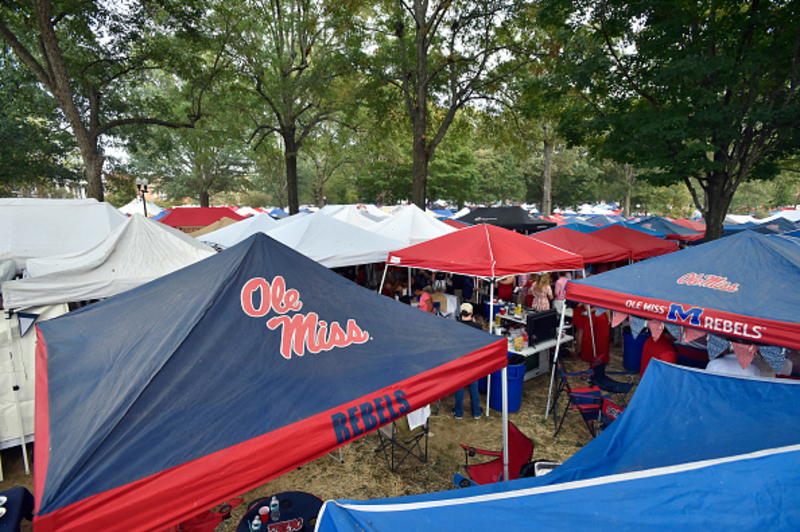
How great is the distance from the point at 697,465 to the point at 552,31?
15665 millimetres

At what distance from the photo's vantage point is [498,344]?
3.65 meters

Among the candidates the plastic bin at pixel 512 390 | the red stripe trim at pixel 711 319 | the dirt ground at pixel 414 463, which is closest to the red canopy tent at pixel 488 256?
the plastic bin at pixel 512 390

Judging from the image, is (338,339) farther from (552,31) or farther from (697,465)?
(552,31)

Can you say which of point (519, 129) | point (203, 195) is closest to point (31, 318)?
point (519, 129)

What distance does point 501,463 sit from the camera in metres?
4.27

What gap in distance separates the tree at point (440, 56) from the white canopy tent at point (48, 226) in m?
10.00

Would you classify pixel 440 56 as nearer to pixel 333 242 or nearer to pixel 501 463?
pixel 333 242

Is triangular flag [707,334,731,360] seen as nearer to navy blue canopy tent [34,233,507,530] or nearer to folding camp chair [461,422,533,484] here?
folding camp chair [461,422,533,484]

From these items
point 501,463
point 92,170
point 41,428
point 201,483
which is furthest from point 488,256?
point 92,170

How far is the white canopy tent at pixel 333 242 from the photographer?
9.29 m

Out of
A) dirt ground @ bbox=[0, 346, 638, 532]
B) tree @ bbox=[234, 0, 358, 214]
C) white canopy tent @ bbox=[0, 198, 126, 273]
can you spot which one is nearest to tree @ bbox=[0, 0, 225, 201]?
tree @ bbox=[234, 0, 358, 214]

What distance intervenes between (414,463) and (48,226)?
9939 mm

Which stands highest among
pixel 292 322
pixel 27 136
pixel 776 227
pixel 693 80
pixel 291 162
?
pixel 27 136

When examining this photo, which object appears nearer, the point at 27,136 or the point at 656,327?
the point at 656,327
